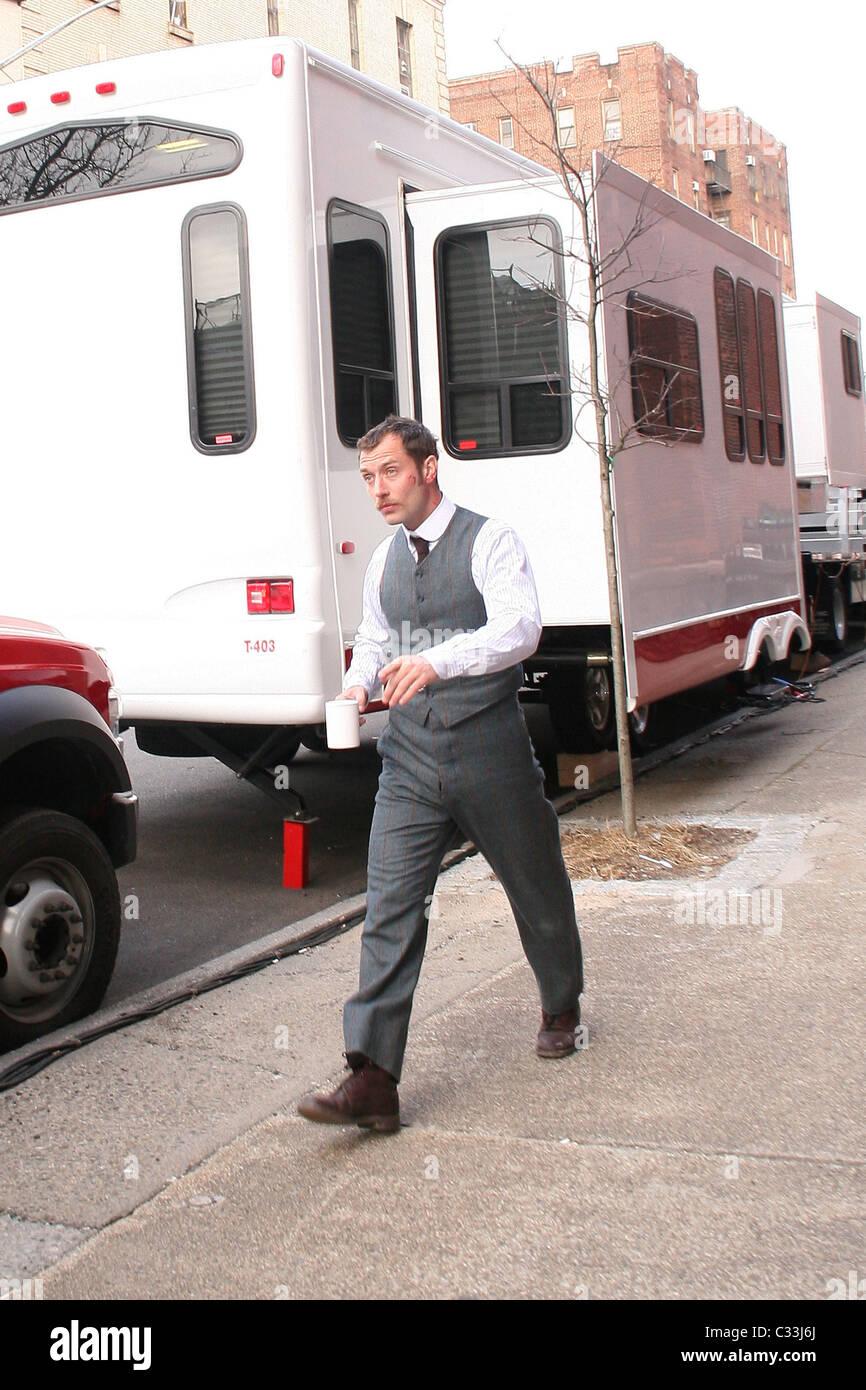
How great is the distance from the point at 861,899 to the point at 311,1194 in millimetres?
3126

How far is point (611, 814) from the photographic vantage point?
26.4ft

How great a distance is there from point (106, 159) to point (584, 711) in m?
3.77

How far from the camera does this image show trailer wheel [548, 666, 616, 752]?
8.59 m

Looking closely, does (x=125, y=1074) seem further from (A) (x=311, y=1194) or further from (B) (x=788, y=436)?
(B) (x=788, y=436)

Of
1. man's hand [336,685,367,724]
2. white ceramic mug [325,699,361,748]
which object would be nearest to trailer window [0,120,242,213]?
man's hand [336,685,367,724]

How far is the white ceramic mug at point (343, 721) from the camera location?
12.4ft

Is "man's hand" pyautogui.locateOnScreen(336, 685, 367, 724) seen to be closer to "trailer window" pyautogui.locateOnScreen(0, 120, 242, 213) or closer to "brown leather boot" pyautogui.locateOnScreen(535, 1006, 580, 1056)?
"brown leather boot" pyautogui.locateOnScreen(535, 1006, 580, 1056)

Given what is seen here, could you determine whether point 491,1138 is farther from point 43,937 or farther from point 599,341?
point 599,341

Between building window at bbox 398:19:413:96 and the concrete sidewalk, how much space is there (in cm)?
3789

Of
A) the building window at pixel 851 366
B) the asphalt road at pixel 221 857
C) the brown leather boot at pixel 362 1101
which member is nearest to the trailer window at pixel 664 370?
the asphalt road at pixel 221 857

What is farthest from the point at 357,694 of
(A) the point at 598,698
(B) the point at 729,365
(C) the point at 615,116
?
(C) the point at 615,116

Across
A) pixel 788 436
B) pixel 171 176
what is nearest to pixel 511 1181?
pixel 171 176
